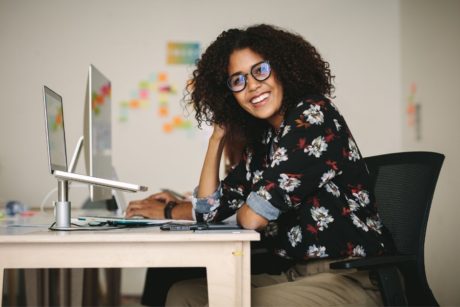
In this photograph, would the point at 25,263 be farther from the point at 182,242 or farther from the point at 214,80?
the point at 214,80

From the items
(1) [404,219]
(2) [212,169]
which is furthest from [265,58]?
(1) [404,219]

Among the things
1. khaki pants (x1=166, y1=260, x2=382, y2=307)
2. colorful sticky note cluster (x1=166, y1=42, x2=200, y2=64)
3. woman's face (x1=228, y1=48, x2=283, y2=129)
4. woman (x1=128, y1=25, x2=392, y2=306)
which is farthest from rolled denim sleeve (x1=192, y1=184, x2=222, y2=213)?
colorful sticky note cluster (x1=166, y1=42, x2=200, y2=64)

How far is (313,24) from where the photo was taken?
4.50 metres

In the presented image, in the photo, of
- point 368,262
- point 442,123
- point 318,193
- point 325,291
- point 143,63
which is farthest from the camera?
point 143,63

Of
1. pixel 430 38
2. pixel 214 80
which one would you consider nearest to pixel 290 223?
pixel 214 80

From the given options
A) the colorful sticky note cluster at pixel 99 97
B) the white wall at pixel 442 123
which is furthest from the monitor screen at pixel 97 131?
the white wall at pixel 442 123

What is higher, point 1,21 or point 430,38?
point 1,21

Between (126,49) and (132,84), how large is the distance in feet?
0.97

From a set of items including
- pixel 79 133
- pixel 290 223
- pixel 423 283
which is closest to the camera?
pixel 423 283

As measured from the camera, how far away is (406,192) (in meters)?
1.46

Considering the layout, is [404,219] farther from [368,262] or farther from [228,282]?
[228,282]

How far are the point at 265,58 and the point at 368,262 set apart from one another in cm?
71

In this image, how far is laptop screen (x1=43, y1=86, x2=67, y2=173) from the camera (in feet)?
4.88

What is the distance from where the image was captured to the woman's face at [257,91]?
158cm
